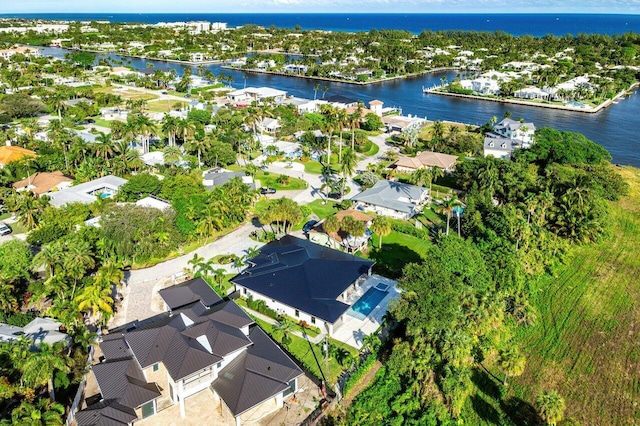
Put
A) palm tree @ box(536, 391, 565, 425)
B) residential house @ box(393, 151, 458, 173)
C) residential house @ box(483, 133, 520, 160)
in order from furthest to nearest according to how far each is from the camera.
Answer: residential house @ box(483, 133, 520, 160)
residential house @ box(393, 151, 458, 173)
palm tree @ box(536, 391, 565, 425)

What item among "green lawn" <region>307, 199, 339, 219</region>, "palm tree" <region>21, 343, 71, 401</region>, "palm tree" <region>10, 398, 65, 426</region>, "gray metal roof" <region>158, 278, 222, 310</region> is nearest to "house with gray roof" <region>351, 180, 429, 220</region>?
"green lawn" <region>307, 199, 339, 219</region>

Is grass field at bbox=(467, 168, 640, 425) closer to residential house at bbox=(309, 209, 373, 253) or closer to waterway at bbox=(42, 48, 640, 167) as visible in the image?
residential house at bbox=(309, 209, 373, 253)

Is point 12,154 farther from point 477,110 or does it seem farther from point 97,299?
point 477,110

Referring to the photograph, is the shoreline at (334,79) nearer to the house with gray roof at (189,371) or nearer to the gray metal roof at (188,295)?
the gray metal roof at (188,295)

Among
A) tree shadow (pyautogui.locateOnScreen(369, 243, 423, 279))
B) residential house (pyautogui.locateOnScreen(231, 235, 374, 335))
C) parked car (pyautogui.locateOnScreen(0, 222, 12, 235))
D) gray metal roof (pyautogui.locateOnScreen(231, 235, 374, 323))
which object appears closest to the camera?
residential house (pyautogui.locateOnScreen(231, 235, 374, 335))

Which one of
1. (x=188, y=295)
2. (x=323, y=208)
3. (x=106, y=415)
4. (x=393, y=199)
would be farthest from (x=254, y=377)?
(x=393, y=199)

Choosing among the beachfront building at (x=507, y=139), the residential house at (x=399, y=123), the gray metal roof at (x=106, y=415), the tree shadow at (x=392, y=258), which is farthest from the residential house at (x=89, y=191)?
the beachfront building at (x=507, y=139)
